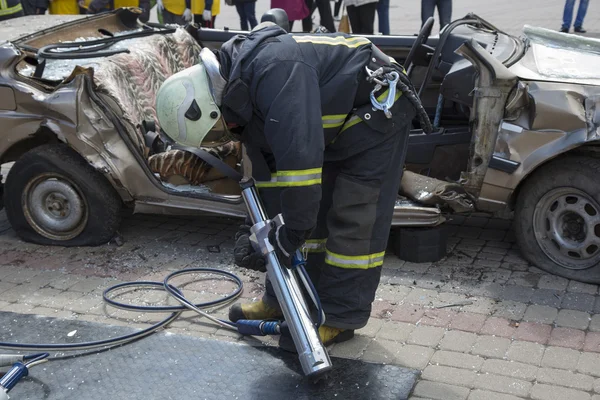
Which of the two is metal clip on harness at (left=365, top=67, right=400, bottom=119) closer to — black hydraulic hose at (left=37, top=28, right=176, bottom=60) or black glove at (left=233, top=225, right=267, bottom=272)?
black glove at (left=233, top=225, right=267, bottom=272)

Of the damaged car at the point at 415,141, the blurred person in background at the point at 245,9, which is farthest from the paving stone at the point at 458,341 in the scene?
the blurred person in background at the point at 245,9

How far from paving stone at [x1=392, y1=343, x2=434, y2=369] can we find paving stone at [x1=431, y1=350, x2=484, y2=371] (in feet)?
0.13

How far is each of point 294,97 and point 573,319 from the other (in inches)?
79.5

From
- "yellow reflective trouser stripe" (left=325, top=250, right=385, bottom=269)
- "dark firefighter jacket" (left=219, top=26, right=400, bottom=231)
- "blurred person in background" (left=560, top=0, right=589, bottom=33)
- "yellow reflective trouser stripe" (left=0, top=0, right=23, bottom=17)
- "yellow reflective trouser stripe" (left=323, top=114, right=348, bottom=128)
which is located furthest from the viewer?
"blurred person in background" (left=560, top=0, right=589, bottom=33)

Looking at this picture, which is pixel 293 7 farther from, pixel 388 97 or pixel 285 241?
pixel 285 241

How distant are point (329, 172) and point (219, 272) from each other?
4.55ft

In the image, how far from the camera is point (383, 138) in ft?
12.1

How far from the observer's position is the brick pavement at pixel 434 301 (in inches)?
145

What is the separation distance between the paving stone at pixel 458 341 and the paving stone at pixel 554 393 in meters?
0.47

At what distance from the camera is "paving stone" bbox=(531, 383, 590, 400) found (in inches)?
136

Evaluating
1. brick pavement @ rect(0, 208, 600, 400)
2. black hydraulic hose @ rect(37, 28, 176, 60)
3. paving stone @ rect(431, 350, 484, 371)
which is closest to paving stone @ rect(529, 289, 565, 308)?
brick pavement @ rect(0, 208, 600, 400)

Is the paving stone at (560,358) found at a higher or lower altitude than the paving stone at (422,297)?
higher

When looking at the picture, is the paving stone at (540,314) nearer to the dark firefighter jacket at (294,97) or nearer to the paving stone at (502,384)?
the paving stone at (502,384)

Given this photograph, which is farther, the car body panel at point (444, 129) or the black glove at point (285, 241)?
the car body panel at point (444, 129)
